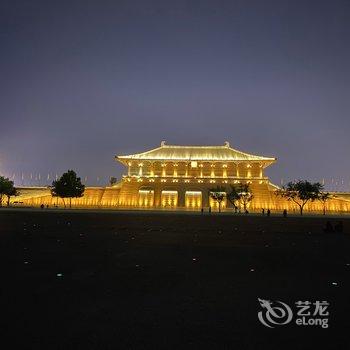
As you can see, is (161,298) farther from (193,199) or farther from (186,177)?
(186,177)

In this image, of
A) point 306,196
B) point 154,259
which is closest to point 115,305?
point 154,259

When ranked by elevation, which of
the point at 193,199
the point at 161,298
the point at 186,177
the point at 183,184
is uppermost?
the point at 186,177

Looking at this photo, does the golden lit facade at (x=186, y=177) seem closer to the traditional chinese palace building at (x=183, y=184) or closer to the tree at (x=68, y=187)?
the traditional chinese palace building at (x=183, y=184)

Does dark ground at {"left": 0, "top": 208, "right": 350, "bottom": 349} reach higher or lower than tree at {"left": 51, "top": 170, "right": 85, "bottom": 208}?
lower

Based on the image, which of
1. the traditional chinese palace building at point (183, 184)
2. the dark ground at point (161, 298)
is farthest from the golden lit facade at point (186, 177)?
the dark ground at point (161, 298)

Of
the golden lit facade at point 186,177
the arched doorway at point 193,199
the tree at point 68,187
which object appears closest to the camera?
the tree at point 68,187

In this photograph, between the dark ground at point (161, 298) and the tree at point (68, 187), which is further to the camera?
the tree at point (68, 187)

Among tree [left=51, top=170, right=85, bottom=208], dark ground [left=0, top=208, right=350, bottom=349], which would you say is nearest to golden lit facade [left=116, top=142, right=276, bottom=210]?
tree [left=51, top=170, right=85, bottom=208]

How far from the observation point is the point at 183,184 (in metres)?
71.3

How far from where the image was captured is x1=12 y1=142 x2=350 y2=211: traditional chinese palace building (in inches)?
2746

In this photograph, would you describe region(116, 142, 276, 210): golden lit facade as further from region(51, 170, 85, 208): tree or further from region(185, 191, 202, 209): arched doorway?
region(51, 170, 85, 208): tree

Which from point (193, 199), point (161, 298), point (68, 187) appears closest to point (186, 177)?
point (193, 199)

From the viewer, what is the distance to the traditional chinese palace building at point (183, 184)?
69.8 metres

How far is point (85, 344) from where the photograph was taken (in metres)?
3.89
